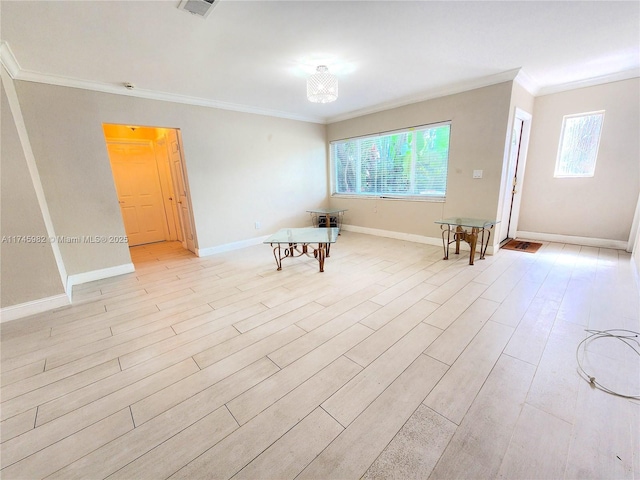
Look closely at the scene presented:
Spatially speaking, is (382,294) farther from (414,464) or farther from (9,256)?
(9,256)

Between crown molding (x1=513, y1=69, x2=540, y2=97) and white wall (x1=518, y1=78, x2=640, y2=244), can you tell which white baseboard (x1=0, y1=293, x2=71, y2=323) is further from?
white wall (x1=518, y1=78, x2=640, y2=244)

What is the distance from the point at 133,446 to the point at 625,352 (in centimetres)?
312

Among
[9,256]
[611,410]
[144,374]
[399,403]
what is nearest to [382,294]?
[399,403]

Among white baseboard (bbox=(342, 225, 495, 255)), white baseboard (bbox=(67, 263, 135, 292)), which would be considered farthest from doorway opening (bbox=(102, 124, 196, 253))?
white baseboard (bbox=(342, 225, 495, 255))

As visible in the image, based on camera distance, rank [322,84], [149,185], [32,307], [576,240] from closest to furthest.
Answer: [32,307], [322,84], [576,240], [149,185]

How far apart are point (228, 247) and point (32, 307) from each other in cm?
247

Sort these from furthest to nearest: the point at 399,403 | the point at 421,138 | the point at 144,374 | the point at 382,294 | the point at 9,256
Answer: the point at 421,138 < the point at 382,294 < the point at 9,256 < the point at 144,374 < the point at 399,403

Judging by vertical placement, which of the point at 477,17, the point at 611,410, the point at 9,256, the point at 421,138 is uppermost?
the point at 477,17

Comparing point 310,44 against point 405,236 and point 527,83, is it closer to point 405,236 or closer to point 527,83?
point 527,83

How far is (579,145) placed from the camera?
3.96 metres

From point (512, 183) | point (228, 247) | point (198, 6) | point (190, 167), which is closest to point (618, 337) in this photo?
point (512, 183)

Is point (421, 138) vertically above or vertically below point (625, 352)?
above

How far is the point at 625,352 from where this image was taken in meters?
1.79

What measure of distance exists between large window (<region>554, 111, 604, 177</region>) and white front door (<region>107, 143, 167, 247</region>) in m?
7.34
